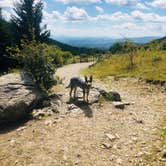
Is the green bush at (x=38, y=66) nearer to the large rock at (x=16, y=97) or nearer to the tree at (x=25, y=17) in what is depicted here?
the large rock at (x=16, y=97)

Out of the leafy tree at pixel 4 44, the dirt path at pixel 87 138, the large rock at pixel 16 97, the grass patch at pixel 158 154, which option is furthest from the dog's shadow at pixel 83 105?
the leafy tree at pixel 4 44

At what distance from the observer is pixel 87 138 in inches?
508

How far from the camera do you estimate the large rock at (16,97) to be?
1507 cm

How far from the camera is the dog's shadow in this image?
52.5 ft

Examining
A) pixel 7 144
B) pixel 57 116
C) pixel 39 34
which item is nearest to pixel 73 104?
pixel 57 116

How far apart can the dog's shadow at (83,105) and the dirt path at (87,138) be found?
6 centimetres

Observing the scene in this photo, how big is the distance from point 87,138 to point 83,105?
4.56 metres

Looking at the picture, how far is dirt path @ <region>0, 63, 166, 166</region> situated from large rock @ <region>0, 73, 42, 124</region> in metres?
0.95

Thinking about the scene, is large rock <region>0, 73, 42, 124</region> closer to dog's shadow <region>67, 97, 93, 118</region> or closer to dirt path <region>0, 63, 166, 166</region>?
dirt path <region>0, 63, 166, 166</region>

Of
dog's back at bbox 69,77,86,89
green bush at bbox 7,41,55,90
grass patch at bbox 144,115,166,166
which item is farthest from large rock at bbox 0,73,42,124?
grass patch at bbox 144,115,166,166

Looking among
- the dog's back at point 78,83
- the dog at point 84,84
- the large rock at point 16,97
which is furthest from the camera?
the dog's back at point 78,83

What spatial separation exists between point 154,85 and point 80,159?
1440 centimetres

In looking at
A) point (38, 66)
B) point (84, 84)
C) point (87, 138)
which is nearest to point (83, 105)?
point (84, 84)

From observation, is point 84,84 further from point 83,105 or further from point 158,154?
point 158,154
